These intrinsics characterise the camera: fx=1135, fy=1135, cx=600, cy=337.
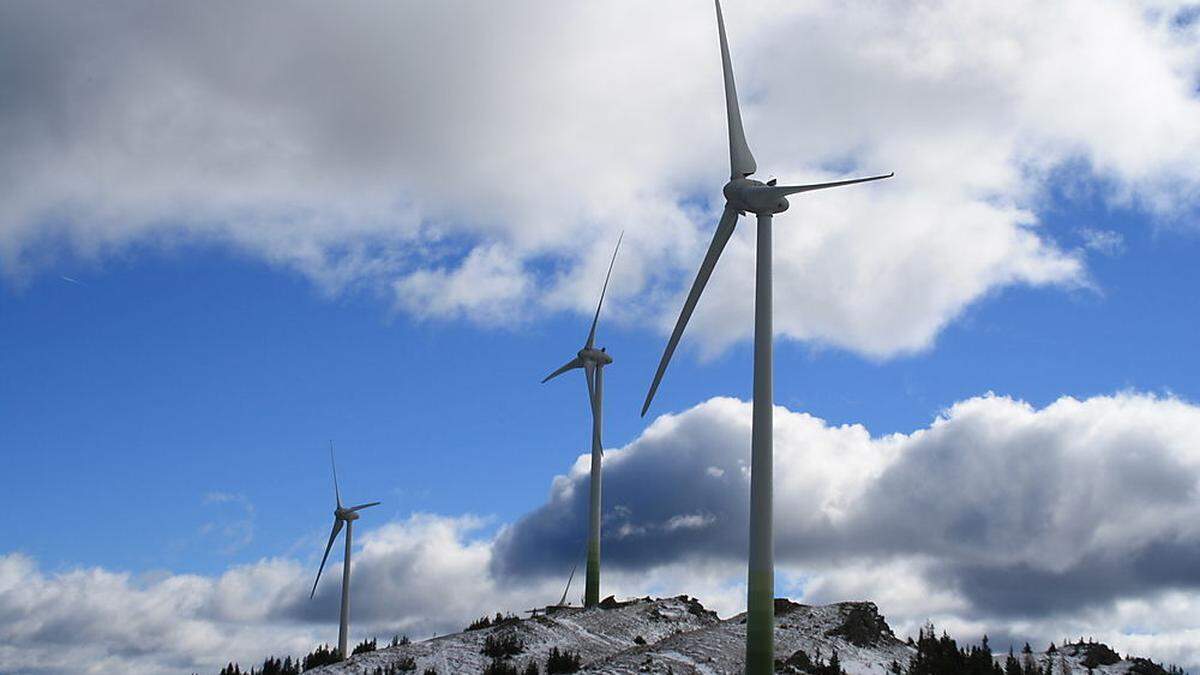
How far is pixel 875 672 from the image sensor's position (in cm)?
4228

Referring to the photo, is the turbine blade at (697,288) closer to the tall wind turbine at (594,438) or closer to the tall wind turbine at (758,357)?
the tall wind turbine at (758,357)

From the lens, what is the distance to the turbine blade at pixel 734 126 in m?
44.8

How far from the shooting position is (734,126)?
46406mm

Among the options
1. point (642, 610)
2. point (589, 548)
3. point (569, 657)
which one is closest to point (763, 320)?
point (569, 657)

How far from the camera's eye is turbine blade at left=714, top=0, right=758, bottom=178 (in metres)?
44.8

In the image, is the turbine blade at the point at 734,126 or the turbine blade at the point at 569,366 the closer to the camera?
the turbine blade at the point at 734,126

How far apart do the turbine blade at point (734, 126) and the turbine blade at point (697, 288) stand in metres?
1.96

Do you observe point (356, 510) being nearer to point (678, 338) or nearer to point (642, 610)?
point (642, 610)

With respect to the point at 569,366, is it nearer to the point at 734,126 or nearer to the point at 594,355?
the point at 594,355

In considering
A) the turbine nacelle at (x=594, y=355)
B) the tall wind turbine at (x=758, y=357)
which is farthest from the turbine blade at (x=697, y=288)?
the turbine nacelle at (x=594, y=355)

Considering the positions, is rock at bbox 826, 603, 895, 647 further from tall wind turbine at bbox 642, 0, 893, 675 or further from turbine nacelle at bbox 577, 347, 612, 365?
turbine nacelle at bbox 577, 347, 612, 365

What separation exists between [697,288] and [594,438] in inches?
1050

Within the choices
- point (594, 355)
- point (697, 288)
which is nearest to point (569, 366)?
point (594, 355)

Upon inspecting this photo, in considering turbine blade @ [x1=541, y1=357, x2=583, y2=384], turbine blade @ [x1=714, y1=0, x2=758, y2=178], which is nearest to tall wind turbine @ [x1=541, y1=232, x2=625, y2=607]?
turbine blade @ [x1=541, y1=357, x2=583, y2=384]
